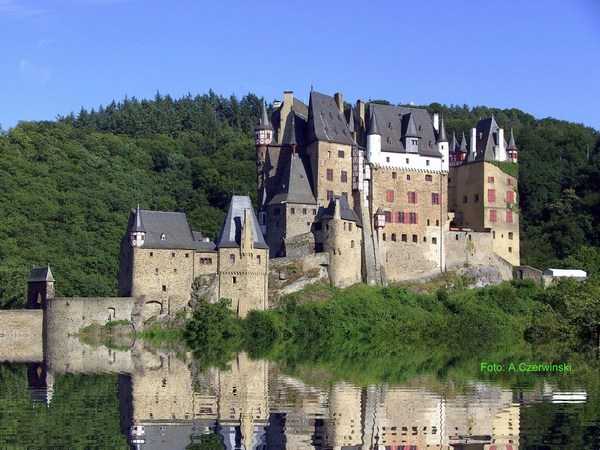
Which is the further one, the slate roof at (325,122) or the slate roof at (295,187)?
the slate roof at (325,122)

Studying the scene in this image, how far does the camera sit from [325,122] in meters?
64.0

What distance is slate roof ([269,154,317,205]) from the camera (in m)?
62.1

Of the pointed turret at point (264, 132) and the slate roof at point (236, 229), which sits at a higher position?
the pointed turret at point (264, 132)

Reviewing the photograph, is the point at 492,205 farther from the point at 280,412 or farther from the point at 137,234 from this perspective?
the point at 280,412

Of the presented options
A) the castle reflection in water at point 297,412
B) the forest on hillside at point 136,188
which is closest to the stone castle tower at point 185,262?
the forest on hillside at point 136,188

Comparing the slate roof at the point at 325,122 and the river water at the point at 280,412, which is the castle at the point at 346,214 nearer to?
the slate roof at the point at 325,122

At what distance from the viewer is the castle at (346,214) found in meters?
58.7

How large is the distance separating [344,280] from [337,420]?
33145mm

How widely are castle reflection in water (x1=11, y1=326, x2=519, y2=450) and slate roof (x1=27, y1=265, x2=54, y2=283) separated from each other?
1865 centimetres

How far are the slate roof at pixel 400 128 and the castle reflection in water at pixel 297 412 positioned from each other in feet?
87.6

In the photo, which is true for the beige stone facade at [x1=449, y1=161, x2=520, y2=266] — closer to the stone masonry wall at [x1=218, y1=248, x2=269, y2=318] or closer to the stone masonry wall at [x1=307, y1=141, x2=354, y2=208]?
the stone masonry wall at [x1=307, y1=141, x2=354, y2=208]

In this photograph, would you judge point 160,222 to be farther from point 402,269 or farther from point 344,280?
point 402,269

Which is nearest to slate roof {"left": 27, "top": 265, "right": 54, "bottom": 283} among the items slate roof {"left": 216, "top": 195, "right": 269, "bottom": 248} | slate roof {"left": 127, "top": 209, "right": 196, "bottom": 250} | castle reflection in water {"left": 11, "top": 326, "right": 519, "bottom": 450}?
slate roof {"left": 127, "top": 209, "right": 196, "bottom": 250}

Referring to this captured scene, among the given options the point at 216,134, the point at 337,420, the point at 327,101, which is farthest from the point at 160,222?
the point at 216,134
